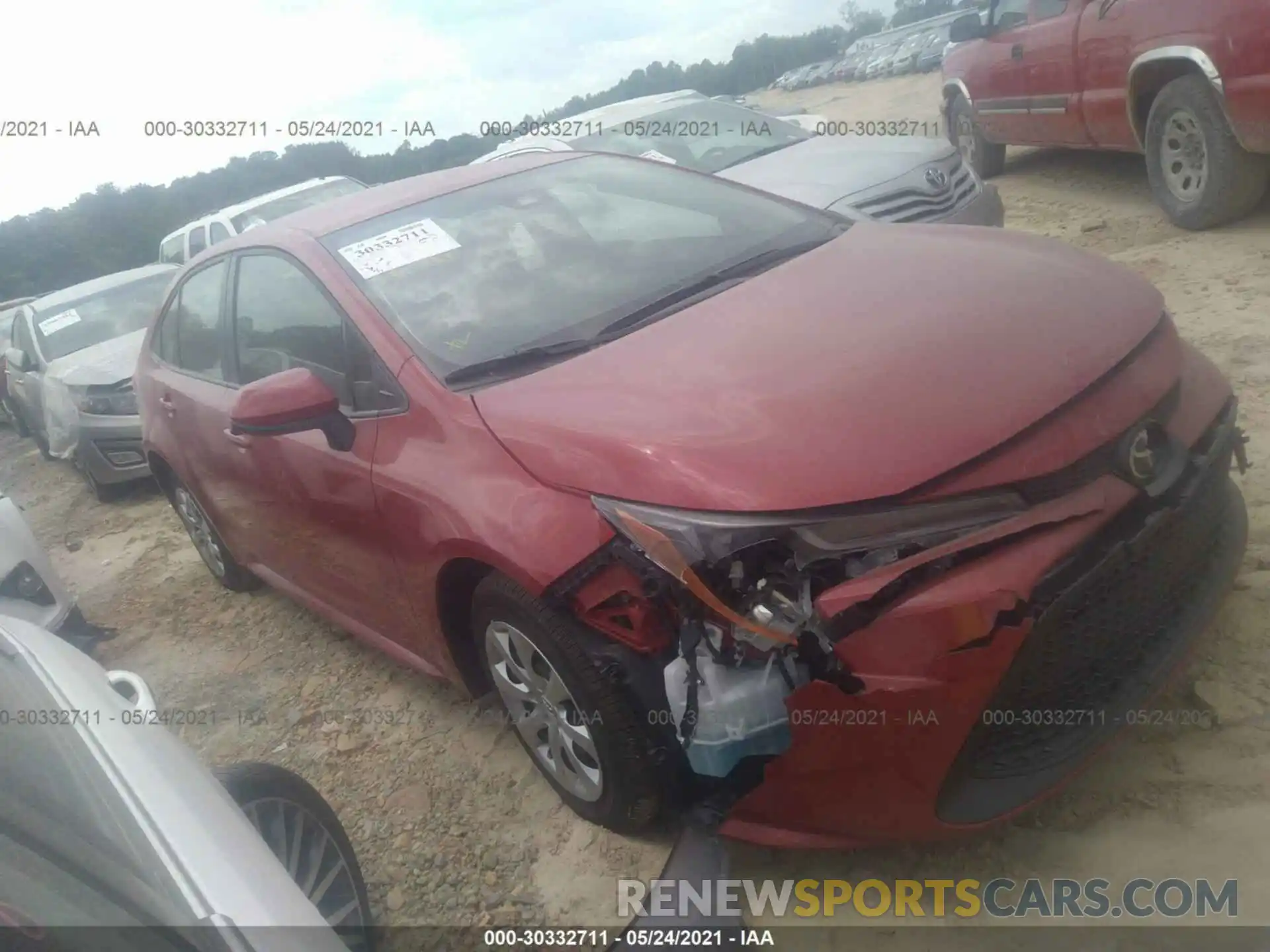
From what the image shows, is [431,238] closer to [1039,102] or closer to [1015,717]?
[1015,717]

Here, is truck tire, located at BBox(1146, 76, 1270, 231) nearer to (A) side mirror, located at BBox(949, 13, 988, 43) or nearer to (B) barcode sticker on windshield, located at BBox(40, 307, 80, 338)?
(A) side mirror, located at BBox(949, 13, 988, 43)

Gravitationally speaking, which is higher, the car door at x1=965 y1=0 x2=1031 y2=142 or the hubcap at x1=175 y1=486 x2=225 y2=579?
the car door at x1=965 y1=0 x2=1031 y2=142

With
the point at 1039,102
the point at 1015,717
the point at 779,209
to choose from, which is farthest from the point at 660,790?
the point at 1039,102

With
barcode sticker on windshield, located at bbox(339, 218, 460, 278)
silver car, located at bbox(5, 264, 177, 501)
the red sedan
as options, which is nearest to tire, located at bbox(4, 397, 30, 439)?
silver car, located at bbox(5, 264, 177, 501)

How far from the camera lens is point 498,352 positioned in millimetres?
2602

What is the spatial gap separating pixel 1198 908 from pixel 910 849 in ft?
1.93

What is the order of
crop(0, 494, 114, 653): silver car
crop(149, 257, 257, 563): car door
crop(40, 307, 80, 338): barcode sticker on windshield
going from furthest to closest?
crop(40, 307, 80, 338): barcode sticker on windshield, crop(0, 494, 114, 653): silver car, crop(149, 257, 257, 563): car door

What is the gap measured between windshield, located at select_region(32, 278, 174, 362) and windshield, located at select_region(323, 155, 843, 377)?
5.98 m

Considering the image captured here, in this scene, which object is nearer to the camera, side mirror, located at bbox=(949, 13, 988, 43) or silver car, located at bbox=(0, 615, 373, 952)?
silver car, located at bbox=(0, 615, 373, 952)

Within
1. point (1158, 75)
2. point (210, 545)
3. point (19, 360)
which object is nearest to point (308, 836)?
point (210, 545)

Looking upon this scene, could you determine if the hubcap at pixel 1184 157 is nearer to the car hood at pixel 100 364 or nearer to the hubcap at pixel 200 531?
the hubcap at pixel 200 531

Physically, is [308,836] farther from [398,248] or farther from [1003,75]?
[1003,75]

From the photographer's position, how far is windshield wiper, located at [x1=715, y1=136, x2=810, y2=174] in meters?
6.41

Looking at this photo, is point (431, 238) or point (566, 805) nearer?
point (566, 805)
